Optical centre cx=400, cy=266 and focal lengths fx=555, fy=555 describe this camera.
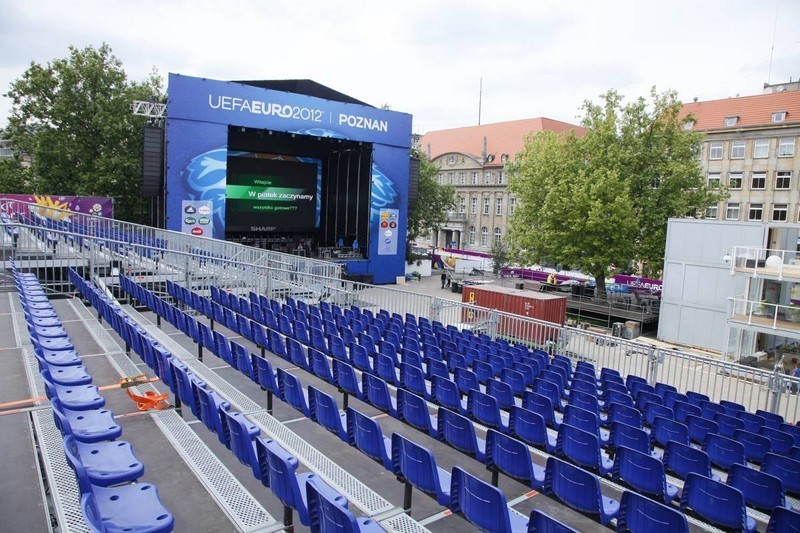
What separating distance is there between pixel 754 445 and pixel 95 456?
727cm

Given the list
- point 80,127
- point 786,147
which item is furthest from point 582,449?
point 786,147

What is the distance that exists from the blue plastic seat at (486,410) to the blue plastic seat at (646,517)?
2.37m

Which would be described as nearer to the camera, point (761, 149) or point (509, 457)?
point (509, 457)

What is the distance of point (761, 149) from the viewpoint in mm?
49031

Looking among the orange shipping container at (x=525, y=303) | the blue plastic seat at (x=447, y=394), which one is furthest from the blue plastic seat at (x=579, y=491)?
the orange shipping container at (x=525, y=303)

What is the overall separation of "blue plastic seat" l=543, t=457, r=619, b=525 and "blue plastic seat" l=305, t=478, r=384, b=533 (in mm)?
1855

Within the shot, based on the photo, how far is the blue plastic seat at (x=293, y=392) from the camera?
6.69 meters

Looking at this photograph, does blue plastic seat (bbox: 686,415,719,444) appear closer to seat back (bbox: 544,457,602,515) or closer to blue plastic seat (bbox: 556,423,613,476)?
blue plastic seat (bbox: 556,423,613,476)

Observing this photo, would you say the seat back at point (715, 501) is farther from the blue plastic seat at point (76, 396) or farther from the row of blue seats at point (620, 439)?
the blue plastic seat at point (76, 396)

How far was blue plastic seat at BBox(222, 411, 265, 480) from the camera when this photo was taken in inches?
192

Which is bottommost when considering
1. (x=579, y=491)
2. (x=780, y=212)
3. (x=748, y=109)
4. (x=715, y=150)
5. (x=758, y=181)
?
(x=579, y=491)

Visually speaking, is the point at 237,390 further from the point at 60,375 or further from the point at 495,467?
the point at 495,467

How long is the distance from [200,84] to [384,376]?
67.2ft

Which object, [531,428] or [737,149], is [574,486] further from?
[737,149]
